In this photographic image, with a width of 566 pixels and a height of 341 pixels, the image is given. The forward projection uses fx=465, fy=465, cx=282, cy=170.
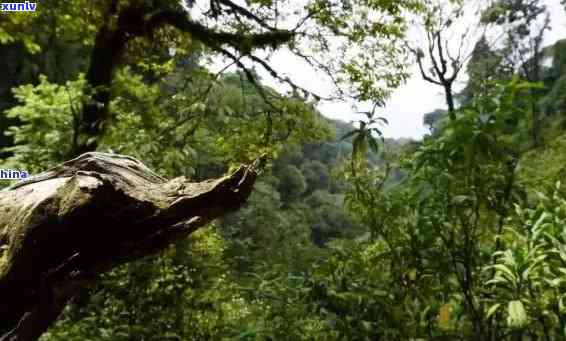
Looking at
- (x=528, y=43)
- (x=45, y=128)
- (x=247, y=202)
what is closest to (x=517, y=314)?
(x=247, y=202)

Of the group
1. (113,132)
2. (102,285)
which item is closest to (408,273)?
(102,285)

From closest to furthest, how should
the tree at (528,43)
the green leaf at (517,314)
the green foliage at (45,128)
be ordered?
the green leaf at (517,314)
the green foliage at (45,128)
the tree at (528,43)

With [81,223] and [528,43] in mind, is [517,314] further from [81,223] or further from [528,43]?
[528,43]

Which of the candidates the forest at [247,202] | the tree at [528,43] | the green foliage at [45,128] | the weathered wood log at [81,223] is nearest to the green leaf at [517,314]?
the forest at [247,202]

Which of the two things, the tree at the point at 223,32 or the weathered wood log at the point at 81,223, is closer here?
the weathered wood log at the point at 81,223

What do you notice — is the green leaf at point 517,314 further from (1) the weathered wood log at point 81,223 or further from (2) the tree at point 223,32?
(2) the tree at point 223,32

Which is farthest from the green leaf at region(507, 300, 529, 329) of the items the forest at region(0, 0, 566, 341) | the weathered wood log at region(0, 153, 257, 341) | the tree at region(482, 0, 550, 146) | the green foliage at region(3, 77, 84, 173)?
the tree at region(482, 0, 550, 146)

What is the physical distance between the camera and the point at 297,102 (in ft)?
20.1

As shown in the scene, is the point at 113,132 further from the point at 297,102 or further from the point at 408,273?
the point at 408,273

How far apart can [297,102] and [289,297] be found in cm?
379

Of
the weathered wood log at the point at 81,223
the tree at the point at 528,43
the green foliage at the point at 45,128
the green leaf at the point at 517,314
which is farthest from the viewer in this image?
the tree at the point at 528,43

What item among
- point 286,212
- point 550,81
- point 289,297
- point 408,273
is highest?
point 550,81

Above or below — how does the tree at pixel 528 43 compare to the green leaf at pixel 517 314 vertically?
above

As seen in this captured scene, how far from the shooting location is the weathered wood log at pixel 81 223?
1.27 m
